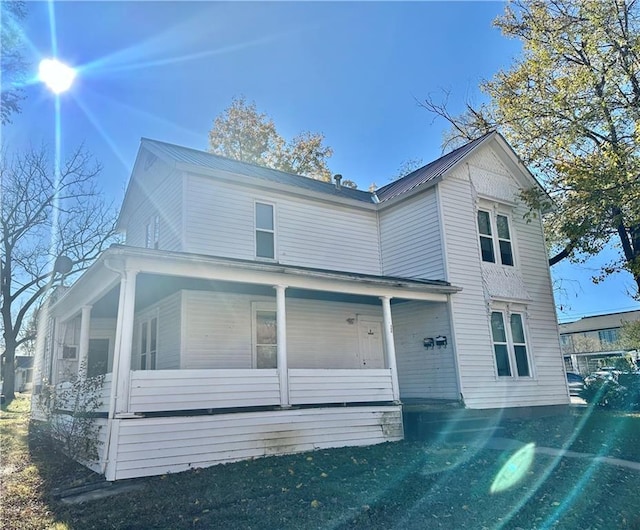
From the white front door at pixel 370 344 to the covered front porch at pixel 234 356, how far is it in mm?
28

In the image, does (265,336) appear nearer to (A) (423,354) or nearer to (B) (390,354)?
(B) (390,354)

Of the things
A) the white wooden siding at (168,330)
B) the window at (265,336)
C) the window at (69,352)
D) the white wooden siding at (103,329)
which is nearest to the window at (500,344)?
the window at (265,336)

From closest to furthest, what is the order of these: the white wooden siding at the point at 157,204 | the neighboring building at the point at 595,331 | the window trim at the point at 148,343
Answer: the white wooden siding at the point at 157,204 → the window trim at the point at 148,343 → the neighboring building at the point at 595,331

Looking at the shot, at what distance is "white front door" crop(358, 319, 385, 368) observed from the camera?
1259 cm

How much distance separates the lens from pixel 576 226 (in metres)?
12.7

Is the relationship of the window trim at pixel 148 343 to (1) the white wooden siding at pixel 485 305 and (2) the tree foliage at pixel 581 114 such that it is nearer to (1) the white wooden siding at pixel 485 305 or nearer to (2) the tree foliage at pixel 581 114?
(1) the white wooden siding at pixel 485 305

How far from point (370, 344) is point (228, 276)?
569cm

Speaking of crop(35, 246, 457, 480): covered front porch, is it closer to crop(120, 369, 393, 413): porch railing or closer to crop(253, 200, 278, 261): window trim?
crop(120, 369, 393, 413): porch railing

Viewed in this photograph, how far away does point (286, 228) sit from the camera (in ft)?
40.2

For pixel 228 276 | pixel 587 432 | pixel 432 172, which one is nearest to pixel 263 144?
pixel 432 172

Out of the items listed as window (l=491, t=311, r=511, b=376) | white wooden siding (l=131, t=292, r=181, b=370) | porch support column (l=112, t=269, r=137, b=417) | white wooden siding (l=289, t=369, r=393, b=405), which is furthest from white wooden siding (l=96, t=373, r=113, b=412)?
window (l=491, t=311, r=511, b=376)

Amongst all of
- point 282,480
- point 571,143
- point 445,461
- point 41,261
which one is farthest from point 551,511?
point 41,261

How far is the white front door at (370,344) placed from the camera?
12586mm

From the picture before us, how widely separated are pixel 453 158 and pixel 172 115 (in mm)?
11098
